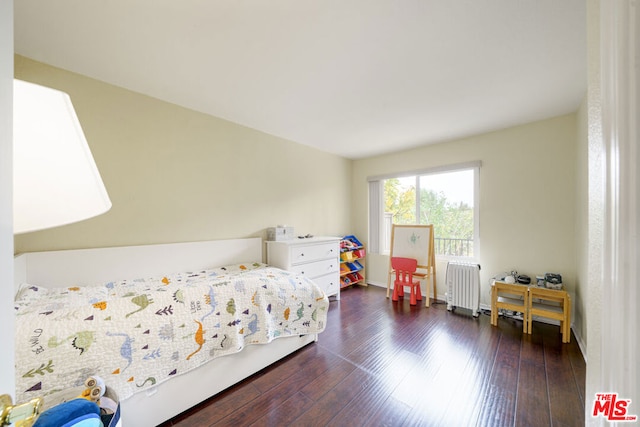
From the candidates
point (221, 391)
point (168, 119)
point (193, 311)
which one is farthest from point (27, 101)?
point (168, 119)

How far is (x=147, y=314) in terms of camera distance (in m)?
1.42

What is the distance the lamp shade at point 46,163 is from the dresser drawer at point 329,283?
294 cm

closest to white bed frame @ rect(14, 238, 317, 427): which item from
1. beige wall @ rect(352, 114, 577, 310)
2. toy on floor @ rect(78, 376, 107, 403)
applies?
toy on floor @ rect(78, 376, 107, 403)

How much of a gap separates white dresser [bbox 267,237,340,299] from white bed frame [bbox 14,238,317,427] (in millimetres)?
736

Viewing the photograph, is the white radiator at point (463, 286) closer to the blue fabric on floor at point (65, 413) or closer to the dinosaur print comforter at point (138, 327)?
the dinosaur print comforter at point (138, 327)

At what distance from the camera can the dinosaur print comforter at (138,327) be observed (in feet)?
3.68

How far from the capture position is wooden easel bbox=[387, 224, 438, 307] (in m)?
3.39

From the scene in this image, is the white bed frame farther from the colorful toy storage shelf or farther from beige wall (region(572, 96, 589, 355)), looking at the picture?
beige wall (region(572, 96, 589, 355))

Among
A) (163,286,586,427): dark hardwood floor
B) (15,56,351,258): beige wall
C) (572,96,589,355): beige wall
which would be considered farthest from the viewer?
(572,96,589,355): beige wall

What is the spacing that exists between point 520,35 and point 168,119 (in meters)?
2.98

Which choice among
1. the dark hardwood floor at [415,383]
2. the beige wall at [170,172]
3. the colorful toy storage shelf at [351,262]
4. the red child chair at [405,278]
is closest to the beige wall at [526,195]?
the red child chair at [405,278]

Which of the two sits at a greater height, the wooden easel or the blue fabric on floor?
the wooden easel

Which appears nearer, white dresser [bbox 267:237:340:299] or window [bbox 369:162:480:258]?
white dresser [bbox 267:237:340:299]

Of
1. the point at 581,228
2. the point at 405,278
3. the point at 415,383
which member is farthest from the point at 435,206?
the point at 415,383
